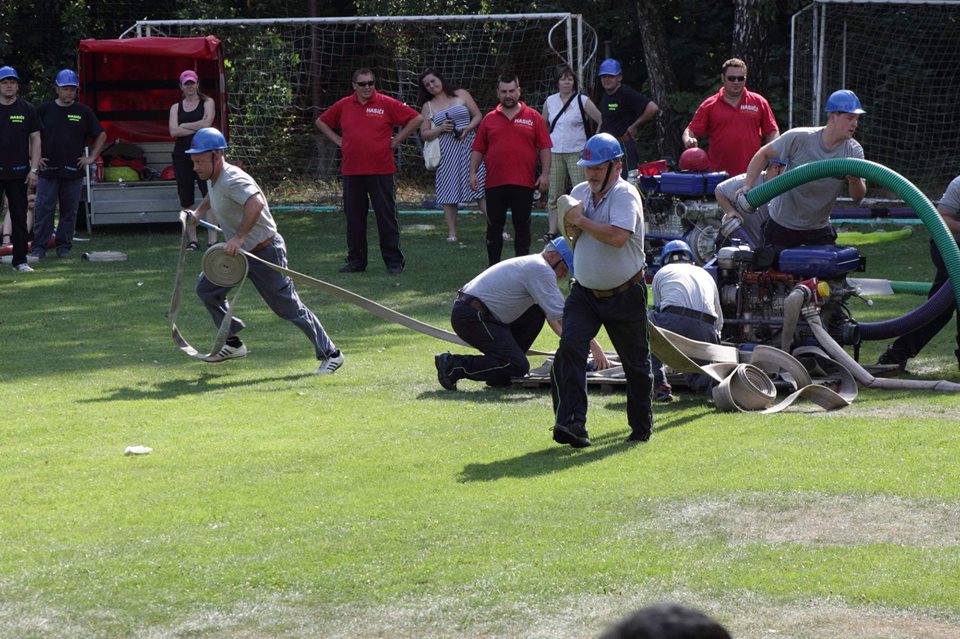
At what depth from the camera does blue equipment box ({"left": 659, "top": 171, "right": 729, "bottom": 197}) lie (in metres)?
11.6

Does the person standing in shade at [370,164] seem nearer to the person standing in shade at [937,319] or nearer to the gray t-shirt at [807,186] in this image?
the gray t-shirt at [807,186]

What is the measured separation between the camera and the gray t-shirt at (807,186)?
9578 millimetres

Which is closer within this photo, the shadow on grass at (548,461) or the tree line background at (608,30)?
the shadow on grass at (548,461)

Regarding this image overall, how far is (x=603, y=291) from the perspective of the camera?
7.51 meters

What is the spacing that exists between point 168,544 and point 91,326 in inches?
264

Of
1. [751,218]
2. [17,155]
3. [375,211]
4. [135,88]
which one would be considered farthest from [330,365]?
[135,88]

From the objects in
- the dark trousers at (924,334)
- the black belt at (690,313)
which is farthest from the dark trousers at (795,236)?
the black belt at (690,313)

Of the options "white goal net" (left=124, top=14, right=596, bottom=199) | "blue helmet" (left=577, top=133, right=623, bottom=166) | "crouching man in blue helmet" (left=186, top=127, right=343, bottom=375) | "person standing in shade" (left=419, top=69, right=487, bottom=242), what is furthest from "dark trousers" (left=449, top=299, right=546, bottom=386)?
"white goal net" (left=124, top=14, right=596, bottom=199)

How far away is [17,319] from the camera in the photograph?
12.6 metres

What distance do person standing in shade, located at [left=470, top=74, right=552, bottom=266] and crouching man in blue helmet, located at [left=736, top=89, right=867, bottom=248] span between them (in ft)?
15.4

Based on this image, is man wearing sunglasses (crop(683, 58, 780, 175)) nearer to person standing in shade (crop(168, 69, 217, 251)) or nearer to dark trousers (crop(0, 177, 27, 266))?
person standing in shade (crop(168, 69, 217, 251))

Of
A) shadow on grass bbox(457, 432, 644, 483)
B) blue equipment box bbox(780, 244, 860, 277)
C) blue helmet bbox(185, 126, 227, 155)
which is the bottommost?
shadow on grass bbox(457, 432, 644, 483)

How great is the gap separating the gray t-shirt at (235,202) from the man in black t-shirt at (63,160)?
7.01 meters

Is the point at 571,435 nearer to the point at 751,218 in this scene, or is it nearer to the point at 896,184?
the point at 896,184
